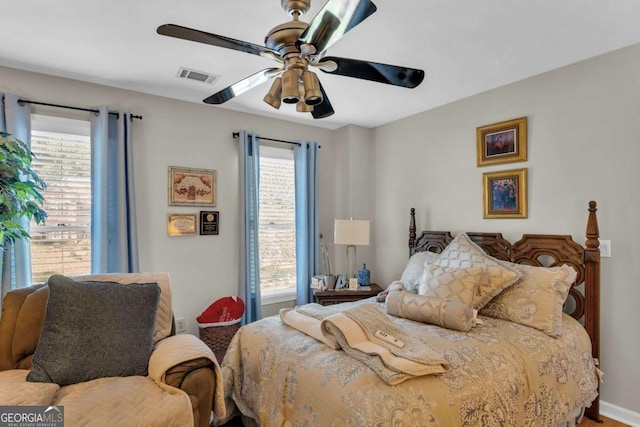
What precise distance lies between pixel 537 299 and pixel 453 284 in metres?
0.52

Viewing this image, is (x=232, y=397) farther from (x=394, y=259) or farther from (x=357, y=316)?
(x=394, y=259)

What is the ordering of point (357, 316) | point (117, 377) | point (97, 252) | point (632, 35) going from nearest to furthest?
point (117, 377) → point (357, 316) → point (632, 35) → point (97, 252)

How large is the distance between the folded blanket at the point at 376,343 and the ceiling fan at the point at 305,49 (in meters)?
1.17

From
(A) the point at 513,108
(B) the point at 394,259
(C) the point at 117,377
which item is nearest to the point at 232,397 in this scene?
(C) the point at 117,377

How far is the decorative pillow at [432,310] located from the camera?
7.25 feet

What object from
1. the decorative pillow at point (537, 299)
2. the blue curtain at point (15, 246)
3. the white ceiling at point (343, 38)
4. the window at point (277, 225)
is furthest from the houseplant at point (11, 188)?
the decorative pillow at point (537, 299)

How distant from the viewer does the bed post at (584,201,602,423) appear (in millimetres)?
2418

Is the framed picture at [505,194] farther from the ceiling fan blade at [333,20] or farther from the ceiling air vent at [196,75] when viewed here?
the ceiling air vent at [196,75]

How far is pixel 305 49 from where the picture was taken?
159cm

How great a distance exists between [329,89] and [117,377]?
2588 millimetres

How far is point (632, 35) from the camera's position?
223 centimetres

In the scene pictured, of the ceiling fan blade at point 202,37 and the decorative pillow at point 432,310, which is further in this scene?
the decorative pillow at point 432,310

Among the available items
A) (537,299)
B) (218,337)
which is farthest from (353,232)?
(537,299)

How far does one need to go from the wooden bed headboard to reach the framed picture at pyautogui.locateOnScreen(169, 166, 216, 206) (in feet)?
8.50
